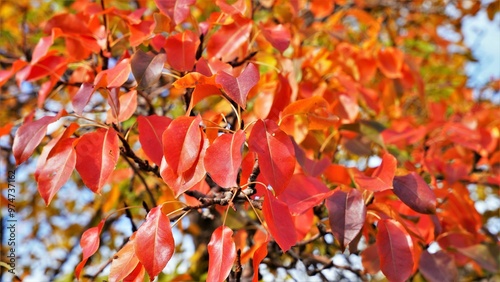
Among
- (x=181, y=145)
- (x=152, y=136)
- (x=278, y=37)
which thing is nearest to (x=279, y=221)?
(x=181, y=145)

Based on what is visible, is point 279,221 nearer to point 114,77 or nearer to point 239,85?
point 239,85

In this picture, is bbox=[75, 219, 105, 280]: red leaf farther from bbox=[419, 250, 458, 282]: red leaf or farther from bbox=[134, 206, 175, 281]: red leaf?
bbox=[419, 250, 458, 282]: red leaf

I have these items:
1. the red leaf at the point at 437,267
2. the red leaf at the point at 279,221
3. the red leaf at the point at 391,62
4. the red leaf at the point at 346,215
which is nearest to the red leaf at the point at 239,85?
the red leaf at the point at 279,221

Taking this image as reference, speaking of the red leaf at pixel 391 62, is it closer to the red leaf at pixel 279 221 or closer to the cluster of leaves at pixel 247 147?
the cluster of leaves at pixel 247 147

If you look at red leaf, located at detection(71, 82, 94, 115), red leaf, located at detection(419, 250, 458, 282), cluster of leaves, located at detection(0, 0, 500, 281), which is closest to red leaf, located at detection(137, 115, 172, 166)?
cluster of leaves, located at detection(0, 0, 500, 281)

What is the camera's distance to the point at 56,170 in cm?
108

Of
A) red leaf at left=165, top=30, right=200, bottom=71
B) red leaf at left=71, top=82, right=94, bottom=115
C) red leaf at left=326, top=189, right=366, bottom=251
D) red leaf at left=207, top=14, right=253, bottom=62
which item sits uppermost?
red leaf at left=165, top=30, right=200, bottom=71

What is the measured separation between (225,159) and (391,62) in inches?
51.8

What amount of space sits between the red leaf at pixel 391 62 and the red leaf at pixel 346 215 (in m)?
1.02

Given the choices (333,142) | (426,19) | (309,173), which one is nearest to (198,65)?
(309,173)

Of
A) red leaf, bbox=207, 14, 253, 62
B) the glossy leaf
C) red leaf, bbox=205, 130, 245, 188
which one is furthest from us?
red leaf, bbox=207, 14, 253, 62

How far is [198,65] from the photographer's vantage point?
1168mm

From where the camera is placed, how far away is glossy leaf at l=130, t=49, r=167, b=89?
1153mm

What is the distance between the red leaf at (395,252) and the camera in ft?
3.52
